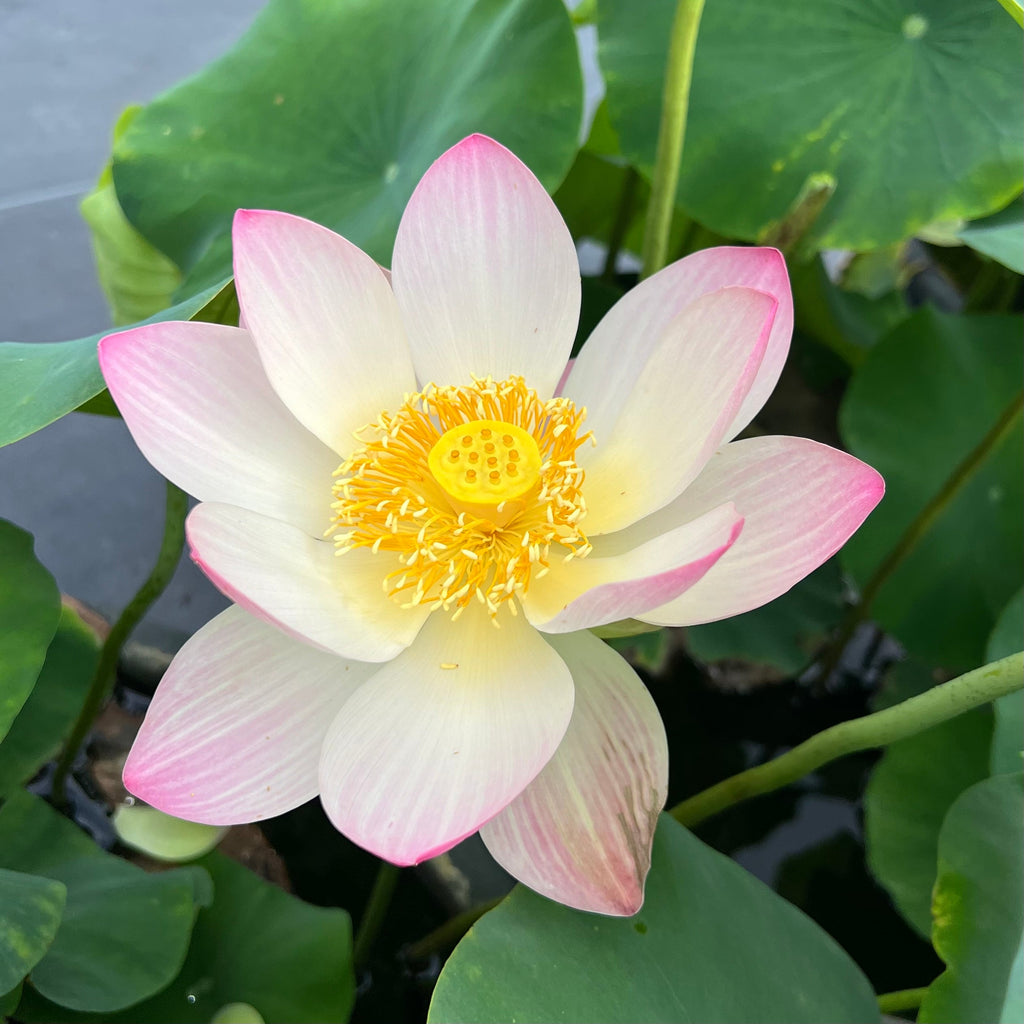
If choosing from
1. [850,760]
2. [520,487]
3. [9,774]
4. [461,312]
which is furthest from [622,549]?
[850,760]

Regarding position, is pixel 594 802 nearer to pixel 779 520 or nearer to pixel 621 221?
pixel 779 520

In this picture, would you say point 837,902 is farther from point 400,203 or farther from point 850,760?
point 400,203

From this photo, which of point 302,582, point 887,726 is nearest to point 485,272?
point 302,582

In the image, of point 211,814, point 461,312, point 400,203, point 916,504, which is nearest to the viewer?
point 211,814

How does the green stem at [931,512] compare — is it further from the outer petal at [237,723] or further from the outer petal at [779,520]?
the outer petal at [237,723]

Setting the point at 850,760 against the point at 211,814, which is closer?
the point at 211,814
